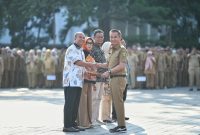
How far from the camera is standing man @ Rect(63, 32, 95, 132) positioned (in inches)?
468

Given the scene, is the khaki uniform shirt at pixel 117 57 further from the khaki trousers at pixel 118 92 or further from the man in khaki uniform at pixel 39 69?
the man in khaki uniform at pixel 39 69

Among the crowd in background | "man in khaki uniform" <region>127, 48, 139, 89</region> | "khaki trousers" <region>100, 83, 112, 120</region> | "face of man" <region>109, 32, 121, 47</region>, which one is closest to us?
"face of man" <region>109, 32, 121, 47</region>

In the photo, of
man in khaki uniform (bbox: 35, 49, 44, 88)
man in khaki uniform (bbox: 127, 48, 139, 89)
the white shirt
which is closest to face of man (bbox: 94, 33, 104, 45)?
the white shirt

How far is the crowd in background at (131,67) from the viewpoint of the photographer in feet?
87.3

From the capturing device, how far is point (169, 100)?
65.6 ft

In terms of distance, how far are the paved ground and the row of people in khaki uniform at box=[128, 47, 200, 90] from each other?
217 inches

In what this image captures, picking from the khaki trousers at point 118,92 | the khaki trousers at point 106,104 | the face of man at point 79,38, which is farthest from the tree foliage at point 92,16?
the khaki trousers at point 118,92

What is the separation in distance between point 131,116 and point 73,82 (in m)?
3.36

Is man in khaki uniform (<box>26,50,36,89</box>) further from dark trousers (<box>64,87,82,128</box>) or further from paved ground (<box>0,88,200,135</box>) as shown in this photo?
dark trousers (<box>64,87,82,128</box>)

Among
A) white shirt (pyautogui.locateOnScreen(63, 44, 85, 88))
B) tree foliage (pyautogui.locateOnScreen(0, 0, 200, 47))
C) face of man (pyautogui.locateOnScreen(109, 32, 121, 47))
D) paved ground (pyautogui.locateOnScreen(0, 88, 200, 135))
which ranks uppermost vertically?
tree foliage (pyautogui.locateOnScreen(0, 0, 200, 47))

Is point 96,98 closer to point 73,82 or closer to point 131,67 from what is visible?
point 73,82

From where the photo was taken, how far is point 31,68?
27375 millimetres

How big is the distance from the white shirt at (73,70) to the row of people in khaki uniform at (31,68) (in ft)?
48.7

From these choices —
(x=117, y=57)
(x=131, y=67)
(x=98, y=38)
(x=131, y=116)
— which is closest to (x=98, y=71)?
(x=98, y=38)
